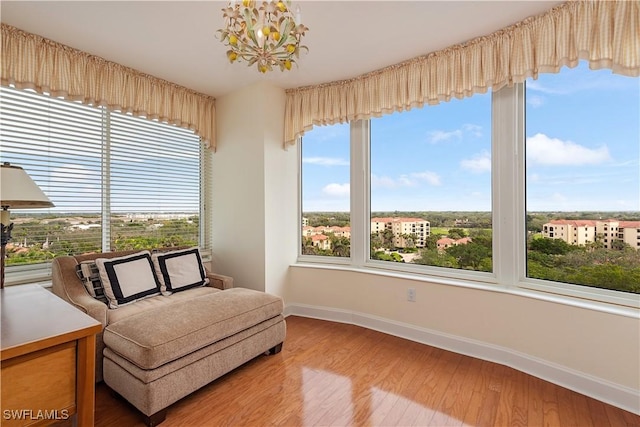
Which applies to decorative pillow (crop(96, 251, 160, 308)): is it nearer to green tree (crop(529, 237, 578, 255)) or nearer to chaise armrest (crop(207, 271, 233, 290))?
chaise armrest (crop(207, 271, 233, 290))

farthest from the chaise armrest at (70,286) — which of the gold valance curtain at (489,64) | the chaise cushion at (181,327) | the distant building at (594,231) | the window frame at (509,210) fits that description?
the distant building at (594,231)

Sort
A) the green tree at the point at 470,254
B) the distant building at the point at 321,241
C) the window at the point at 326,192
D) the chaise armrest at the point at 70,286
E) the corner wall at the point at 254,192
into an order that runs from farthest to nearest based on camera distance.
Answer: the distant building at the point at 321,241
the window at the point at 326,192
the corner wall at the point at 254,192
the green tree at the point at 470,254
the chaise armrest at the point at 70,286

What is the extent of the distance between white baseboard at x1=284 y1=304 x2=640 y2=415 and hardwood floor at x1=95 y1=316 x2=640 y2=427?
0.06 metres

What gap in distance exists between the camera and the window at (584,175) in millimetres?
1962

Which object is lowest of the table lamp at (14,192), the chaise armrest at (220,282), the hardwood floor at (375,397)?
the hardwood floor at (375,397)

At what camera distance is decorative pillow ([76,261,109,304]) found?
2.24 meters

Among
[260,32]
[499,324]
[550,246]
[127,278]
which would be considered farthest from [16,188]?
[550,246]

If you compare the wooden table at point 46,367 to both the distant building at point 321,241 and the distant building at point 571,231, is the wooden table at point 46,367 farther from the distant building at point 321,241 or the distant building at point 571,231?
the distant building at point 571,231

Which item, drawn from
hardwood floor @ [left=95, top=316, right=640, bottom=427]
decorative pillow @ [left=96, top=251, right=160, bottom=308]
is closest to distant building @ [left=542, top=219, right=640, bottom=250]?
hardwood floor @ [left=95, top=316, right=640, bottom=427]

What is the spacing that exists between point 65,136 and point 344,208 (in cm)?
262

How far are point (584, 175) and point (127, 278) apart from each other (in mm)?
3513

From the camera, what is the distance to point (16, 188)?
1505mm

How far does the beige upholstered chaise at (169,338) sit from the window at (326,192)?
3.72 ft

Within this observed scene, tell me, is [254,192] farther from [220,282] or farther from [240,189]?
[220,282]
